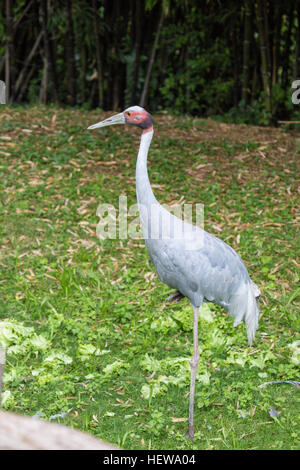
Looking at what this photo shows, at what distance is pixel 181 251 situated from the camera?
3.24 meters

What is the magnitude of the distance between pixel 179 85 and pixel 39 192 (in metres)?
3.83

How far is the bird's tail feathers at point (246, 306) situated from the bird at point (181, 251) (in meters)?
0.06

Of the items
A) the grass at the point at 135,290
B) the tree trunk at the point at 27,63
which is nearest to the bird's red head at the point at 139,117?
the grass at the point at 135,290

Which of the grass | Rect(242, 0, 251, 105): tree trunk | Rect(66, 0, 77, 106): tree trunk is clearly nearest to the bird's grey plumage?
the grass

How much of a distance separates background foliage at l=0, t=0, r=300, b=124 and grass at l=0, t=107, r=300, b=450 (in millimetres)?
902

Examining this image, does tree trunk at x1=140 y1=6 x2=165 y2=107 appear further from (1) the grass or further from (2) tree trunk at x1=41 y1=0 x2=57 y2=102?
(2) tree trunk at x1=41 y1=0 x2=57 y2=102

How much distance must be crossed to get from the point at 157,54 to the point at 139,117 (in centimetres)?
613

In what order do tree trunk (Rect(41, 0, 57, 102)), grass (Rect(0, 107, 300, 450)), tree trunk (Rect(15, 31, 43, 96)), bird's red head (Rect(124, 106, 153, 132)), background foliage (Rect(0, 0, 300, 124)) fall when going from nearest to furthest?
bird's red head (Rect(124, 106, 153, 132)), grass (Rect(0, 107, 300, 450)), tree trunk (Rect(41, 0, 57, 102)), background foliage (Rect(0, 0, 300, 124)), tree trunk (Rect(15, 31, 43, 96))

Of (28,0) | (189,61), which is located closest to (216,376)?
(189,61)

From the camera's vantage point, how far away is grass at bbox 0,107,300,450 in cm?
353

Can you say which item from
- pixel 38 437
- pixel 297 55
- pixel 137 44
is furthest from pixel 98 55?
pixel 38 437

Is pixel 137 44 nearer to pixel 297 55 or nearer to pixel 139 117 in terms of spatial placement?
pixel 297 55

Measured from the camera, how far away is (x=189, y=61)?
845 centimetres
